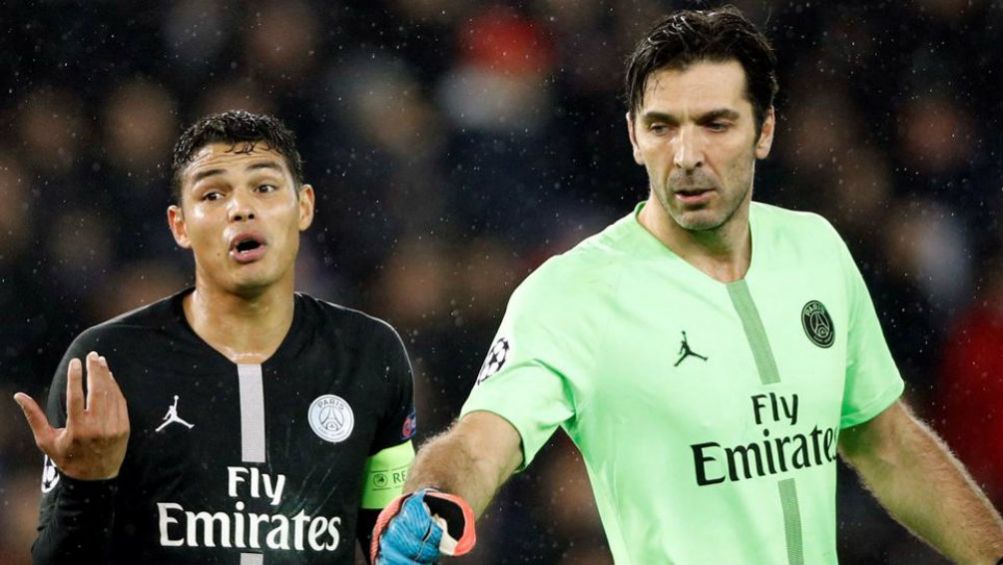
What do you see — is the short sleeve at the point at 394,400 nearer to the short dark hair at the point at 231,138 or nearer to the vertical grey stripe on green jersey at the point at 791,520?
the short dark hair at the point at 231,138

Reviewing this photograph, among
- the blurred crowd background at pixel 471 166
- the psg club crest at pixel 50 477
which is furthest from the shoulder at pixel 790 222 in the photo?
the blurred crowd background at pixel 471 166

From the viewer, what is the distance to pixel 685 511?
2633 mm

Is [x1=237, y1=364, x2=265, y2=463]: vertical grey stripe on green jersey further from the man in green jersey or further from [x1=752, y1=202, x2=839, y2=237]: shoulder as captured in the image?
[x1=752, y1=202, x2=839, y2=237]: shoulder

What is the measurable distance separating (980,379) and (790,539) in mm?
2615

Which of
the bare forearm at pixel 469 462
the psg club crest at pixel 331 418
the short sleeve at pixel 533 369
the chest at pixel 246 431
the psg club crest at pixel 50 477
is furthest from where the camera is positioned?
the psg club crest at pixel 331 418

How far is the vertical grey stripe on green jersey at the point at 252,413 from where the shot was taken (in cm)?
308

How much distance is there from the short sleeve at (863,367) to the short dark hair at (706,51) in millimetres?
351

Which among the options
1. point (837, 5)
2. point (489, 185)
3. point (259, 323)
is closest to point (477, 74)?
point (489, 185)

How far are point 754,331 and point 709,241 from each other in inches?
6.9

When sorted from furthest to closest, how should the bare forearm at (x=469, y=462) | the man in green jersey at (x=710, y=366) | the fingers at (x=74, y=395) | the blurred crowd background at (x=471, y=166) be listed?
the blurred crowd background at (x=471, y=166), the fingers at (x=74, y=395), the man in green jersey at (x=710, y=366), the bare forearm at (x=469, y=462)

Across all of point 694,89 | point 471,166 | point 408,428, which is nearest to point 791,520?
point 694,89

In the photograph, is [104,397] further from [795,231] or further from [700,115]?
[795,231]

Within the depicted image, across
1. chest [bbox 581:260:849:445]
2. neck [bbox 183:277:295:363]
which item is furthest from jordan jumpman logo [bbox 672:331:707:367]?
neck [bbox 183:277:295:363]

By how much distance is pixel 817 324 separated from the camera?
2824 mm
